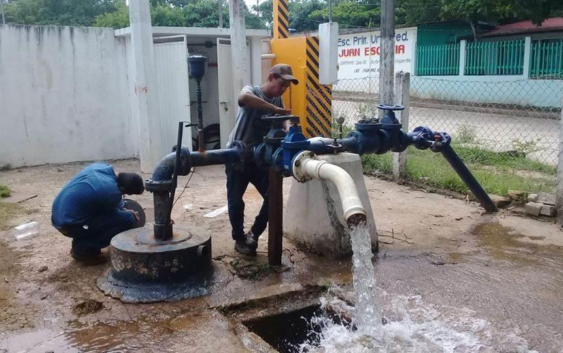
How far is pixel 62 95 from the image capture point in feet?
27.6

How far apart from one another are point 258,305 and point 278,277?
48cm

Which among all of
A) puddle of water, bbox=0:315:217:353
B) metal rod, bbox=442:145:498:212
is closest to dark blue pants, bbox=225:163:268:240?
puddle of water, bbox=0:315:217:353

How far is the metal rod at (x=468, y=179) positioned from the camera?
201 inches

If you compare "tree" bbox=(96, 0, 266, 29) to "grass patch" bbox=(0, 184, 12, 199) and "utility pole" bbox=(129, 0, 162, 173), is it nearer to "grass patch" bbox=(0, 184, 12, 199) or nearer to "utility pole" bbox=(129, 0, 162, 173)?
"utility pole" bbox=(129, 0, 162, 173)

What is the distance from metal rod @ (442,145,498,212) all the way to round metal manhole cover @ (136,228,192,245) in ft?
7.98

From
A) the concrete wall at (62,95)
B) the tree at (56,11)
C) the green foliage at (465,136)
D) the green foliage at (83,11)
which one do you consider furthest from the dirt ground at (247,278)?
the tree at (56,11)

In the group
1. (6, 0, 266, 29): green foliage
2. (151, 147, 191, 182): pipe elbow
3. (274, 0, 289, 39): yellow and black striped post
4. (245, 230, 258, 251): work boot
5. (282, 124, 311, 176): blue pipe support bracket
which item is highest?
(6, 0, 266, 29): green foliage

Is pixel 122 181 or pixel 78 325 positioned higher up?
pixel 122 181

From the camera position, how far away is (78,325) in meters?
3.35

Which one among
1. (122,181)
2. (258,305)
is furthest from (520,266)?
(122,181)

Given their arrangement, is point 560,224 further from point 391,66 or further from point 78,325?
point 78,325

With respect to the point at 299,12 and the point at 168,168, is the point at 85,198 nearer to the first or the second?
the point at 168,168

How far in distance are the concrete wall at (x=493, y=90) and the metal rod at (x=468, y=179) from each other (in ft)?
35.3

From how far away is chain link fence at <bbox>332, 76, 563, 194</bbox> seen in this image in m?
7.11
